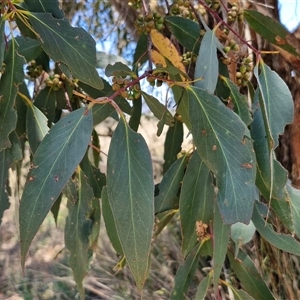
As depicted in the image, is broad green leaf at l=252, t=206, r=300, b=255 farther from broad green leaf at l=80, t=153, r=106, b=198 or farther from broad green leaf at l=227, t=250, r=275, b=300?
broad green leaf at l=80, t=153, r=106, b=198

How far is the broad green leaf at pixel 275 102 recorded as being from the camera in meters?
0.64

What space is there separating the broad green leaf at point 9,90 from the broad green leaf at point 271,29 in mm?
472

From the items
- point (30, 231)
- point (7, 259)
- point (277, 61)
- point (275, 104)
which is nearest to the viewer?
point (30, 231)

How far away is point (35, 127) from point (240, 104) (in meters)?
0.38

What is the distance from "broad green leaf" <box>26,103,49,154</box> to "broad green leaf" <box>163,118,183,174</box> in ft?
1.05

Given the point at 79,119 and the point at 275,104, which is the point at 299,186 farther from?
Result: the point at 79,119

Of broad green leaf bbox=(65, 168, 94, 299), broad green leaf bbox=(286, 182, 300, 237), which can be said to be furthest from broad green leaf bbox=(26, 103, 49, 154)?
broad green leaf bbox=(286, 182, 300, 237)

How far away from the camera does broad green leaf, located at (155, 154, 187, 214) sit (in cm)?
88

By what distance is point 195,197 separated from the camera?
2.67 feet

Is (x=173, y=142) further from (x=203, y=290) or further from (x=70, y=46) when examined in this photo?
(x=70, y=46)

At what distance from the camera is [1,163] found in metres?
0.79

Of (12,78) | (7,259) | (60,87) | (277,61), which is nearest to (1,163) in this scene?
(12,78)

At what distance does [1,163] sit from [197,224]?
14.8 inches

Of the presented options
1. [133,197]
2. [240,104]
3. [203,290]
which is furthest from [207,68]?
[203,290]
